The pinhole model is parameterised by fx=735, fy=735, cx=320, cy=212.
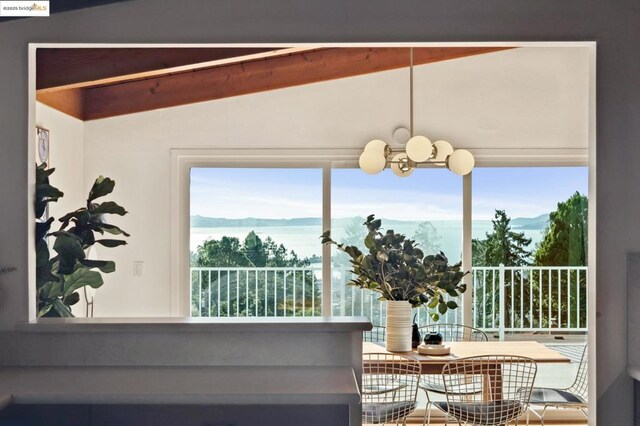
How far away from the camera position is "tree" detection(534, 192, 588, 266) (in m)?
6.23

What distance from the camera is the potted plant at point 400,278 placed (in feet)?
15.3

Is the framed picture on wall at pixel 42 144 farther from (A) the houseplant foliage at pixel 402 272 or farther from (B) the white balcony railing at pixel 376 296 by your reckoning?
(A) the houseplant foliage at pixel 402 272

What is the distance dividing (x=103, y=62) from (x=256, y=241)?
235 cm

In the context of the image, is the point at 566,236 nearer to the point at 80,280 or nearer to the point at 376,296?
the point at 376,296

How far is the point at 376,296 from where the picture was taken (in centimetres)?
630

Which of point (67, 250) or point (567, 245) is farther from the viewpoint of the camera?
point (567, 245)

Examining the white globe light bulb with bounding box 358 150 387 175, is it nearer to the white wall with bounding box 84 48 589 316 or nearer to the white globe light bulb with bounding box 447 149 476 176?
the white globe light bulb with bounding box 447 149 476 176

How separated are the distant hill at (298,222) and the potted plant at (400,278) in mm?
1514

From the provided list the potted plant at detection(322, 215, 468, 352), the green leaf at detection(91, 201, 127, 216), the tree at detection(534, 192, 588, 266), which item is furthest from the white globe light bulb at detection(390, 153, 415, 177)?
the green leaf at detection(91, 201, 127, 216)

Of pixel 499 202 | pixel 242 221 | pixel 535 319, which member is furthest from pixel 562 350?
pixel 242 221

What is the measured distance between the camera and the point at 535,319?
632cm

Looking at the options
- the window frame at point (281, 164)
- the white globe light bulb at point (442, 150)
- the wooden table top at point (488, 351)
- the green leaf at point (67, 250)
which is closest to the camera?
the green leaf at point (67, 250)

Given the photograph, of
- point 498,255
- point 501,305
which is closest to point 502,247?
point 498,255

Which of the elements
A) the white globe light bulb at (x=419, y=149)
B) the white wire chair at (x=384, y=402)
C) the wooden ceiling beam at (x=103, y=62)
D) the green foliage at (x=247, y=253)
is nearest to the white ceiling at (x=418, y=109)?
the green foliage at (x=247, y=253)
